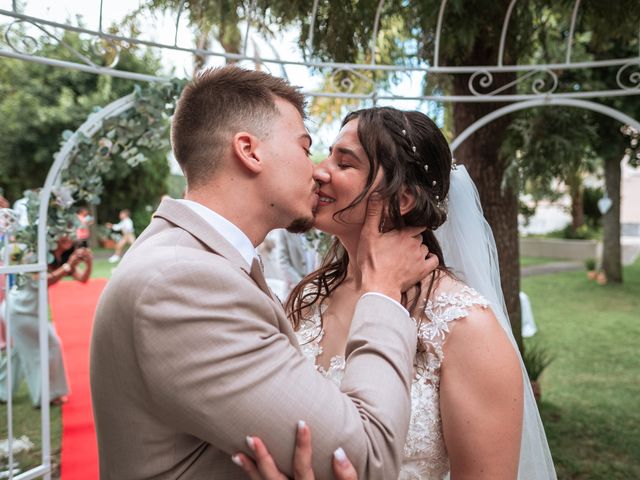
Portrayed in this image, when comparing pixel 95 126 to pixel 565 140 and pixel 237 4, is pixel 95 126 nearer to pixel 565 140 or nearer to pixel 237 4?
pixel 237 4

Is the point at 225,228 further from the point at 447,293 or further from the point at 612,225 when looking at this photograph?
the point at 612,225

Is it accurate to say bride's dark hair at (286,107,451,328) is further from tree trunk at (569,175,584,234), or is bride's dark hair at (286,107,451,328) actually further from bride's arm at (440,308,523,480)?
tree trunk at (569,175,584,234)

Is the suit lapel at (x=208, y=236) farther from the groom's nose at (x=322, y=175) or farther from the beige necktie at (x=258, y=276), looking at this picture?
the groom's nose at (x=322, y=175)

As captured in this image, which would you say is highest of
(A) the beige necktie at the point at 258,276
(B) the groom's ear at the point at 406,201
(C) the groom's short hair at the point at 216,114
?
(C) the groom's short hair at the point at 216,114

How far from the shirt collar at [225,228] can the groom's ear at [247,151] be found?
0.49 ft

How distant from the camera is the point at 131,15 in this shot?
4.09m

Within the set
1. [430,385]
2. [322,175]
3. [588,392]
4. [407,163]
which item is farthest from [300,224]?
[588,392]

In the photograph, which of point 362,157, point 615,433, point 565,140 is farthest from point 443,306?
point 615,433

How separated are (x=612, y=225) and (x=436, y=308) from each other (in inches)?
504

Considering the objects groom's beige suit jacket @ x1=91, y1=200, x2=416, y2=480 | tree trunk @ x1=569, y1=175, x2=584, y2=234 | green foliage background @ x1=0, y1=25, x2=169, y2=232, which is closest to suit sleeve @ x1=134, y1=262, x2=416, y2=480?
groom's beige suit jacket @ x1=91, y1=200, x2=416, y2=480

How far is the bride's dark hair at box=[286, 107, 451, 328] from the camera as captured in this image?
7.25ft

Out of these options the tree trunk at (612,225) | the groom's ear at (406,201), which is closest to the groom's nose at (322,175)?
the groom's ear at (406,201)

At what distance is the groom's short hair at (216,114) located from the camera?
159 centimetres

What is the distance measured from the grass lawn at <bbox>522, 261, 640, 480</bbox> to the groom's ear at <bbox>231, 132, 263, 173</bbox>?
14.1 feet
